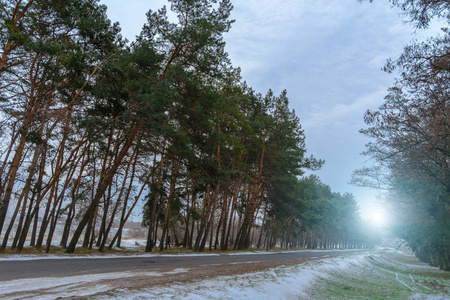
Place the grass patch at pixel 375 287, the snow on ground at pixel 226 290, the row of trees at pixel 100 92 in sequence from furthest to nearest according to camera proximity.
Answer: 1. the row of trees at pixel 100 92
2. the grass patch at pixel 375 287
3. the snow on ground at pixel 226 290

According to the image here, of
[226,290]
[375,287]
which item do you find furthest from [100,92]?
[375,287]

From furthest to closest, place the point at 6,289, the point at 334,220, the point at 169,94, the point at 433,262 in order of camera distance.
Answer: the point at 334,220
the point at 433,262
the point at 169,94
the point at 6,289

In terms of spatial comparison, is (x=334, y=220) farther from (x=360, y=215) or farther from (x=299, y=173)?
(x=299, y=173)

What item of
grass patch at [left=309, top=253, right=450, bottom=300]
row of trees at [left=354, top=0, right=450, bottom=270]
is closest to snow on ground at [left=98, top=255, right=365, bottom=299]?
grass patch at [left=309, top=253, right=450, bottom=300]

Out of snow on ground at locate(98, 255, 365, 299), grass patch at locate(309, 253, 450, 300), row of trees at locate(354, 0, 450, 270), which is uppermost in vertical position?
row of trees at locate(354, 0, 450, 270)

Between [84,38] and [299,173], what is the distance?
24.7m

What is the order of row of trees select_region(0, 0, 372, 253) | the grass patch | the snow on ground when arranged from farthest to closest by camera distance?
row of trees select_region(0, 0, 372, 253)
the grass patch
the snow on ground

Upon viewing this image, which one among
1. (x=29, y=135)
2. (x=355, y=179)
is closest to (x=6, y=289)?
(x=29, y=135)

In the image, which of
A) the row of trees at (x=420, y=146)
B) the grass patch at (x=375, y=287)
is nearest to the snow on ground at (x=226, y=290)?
the grass patch at (x=375, y=287)

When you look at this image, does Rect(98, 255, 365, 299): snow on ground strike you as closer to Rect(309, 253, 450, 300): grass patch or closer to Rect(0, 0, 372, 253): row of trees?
Rect(309, 253, 450, 300): grass patch

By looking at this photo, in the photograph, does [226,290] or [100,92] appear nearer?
[226,290]

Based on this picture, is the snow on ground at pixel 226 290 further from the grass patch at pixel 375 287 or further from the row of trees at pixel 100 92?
the row of trees at pixel 100 92

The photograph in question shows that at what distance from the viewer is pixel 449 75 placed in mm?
8297

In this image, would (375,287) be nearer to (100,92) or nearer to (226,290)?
(226,290)
